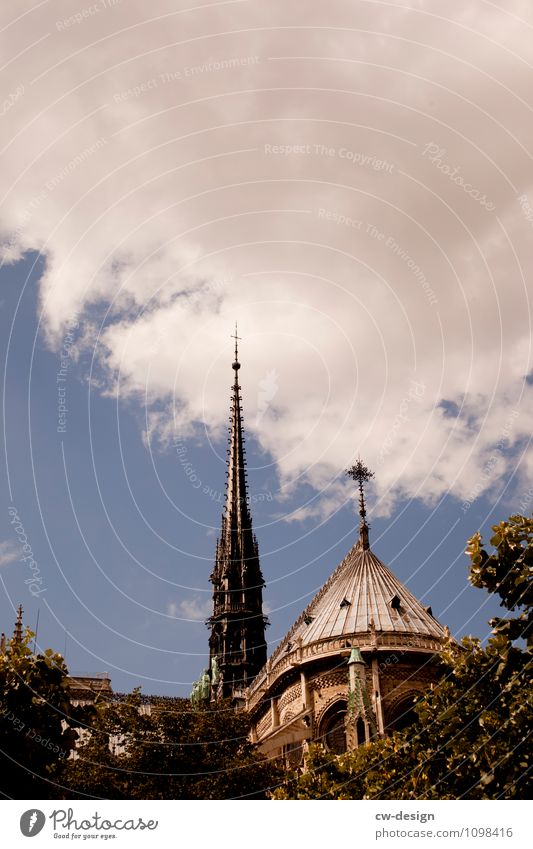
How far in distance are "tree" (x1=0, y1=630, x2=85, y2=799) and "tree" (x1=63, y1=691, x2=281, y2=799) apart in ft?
34.4

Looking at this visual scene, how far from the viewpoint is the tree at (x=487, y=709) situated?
61.4 ft

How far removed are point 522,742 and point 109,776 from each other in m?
21.5

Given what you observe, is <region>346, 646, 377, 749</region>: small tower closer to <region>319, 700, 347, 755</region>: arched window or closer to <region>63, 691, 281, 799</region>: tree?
<region>319, 700, 347, 755</region>: arched window

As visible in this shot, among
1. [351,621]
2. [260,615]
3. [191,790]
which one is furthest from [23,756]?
[260,615]

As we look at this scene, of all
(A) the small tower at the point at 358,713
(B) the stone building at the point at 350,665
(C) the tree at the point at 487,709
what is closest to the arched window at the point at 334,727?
(B) the stone building at the point at 350,665

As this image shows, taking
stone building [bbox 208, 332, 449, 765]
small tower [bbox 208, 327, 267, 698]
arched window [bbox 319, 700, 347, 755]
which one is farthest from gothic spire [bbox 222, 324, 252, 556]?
arched window [bbox 319, 700, 347, 755]

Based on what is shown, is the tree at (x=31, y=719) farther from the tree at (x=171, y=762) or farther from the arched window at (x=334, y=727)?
the arched window at (x=334, y=727)
